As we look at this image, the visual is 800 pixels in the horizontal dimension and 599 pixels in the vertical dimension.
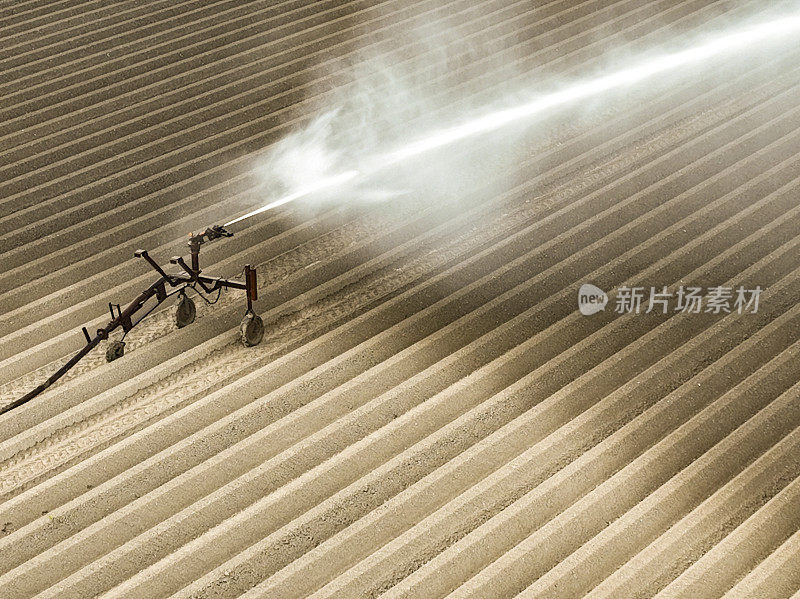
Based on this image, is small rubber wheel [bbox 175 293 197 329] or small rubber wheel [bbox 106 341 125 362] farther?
small rubber wheel [bbox 175 293 197 329]

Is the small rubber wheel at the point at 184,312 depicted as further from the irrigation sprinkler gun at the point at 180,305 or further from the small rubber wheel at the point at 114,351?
the small rubber wheel at the point at 114,351

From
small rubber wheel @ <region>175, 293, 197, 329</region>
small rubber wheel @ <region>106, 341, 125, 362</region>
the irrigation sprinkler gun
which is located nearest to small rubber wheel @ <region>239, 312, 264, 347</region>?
the irrigation sprinkler gun

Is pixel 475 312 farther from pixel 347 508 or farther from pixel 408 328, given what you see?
pixel 347 508

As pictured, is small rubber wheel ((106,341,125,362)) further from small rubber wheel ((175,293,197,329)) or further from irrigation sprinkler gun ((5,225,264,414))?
small rubber wheel ((175,293,197,329))

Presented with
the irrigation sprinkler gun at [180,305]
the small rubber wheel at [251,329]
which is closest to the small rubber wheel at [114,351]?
the irrigation sprinkler gun at [180,305]

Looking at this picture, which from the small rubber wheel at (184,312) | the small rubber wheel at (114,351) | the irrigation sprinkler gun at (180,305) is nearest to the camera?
the irrigation sprinkler gun at (180,305)
